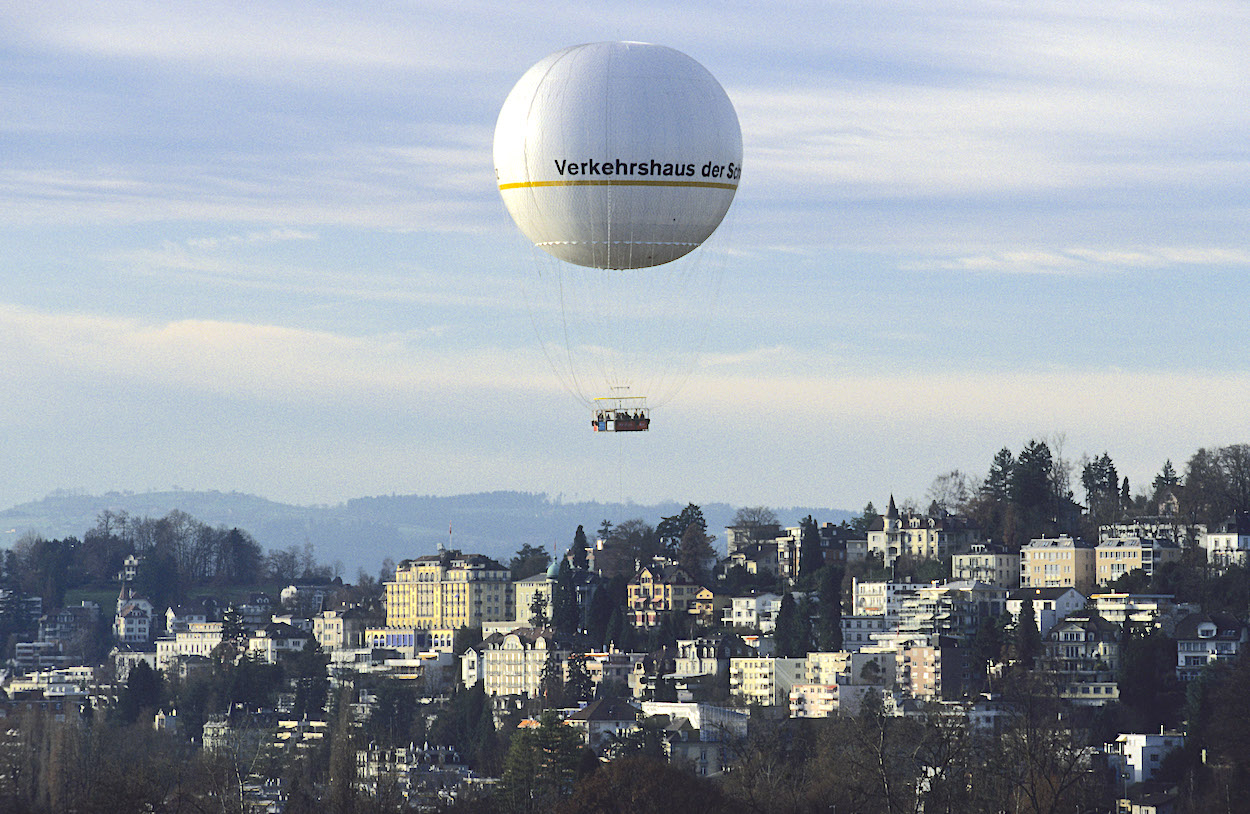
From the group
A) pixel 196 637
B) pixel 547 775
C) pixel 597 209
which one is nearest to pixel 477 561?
pixel 196 637

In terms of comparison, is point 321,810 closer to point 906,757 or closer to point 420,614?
point 906,757

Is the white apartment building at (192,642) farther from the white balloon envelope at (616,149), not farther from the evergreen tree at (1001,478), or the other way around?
the white balloon envelope at (616,149)

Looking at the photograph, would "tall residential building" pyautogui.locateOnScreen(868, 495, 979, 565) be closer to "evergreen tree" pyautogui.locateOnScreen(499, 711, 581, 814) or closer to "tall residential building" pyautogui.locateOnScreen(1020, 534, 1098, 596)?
"tall residential building" pyautogui.locateOnScreen(1020, 534, 1098, 596)

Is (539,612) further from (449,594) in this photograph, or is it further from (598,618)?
(449,594)

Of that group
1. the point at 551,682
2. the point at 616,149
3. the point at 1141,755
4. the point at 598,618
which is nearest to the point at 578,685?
the point at 551,682

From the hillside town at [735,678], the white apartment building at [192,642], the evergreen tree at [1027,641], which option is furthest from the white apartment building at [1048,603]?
the white apartment building at [192,642]

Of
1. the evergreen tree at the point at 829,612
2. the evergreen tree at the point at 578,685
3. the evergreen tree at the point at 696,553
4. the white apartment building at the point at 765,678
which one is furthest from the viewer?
the evergreen tree at the point at 696,553
